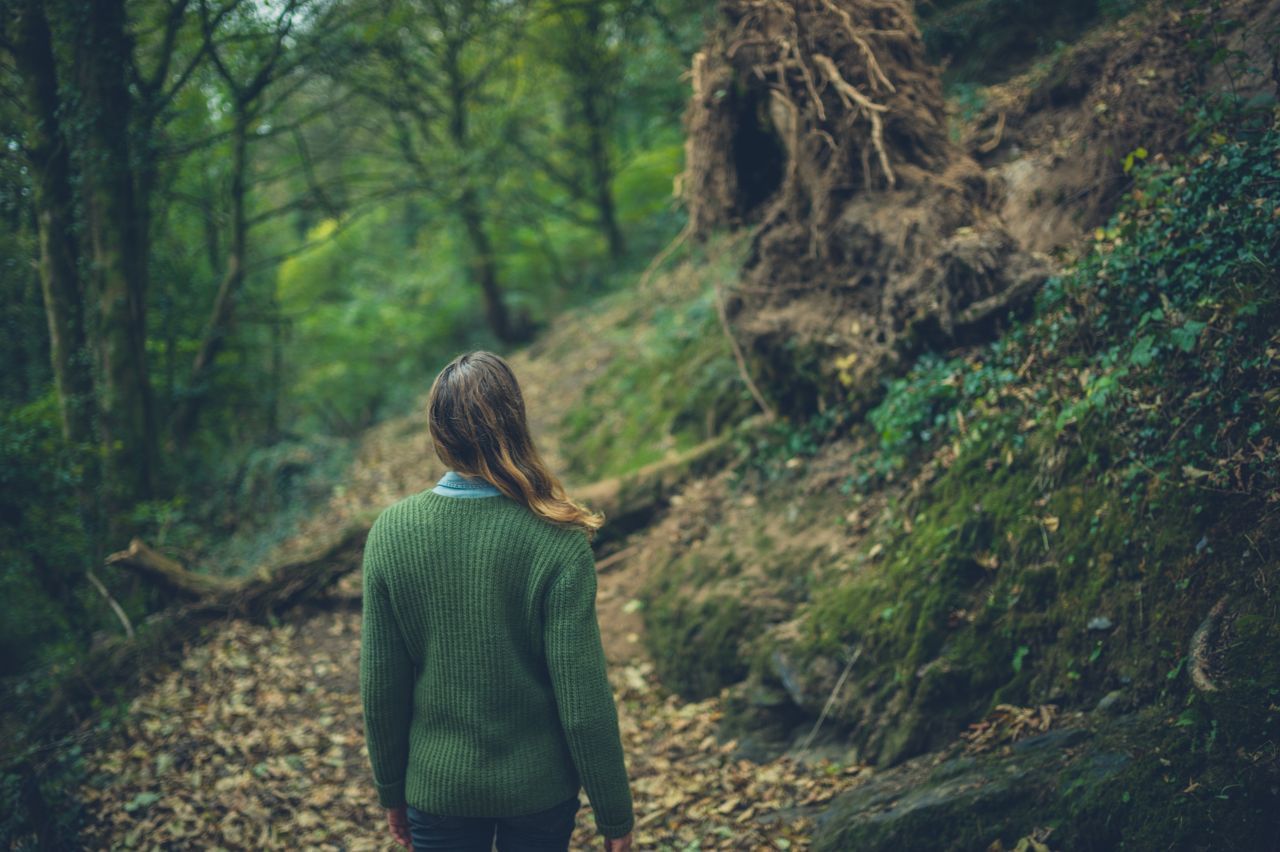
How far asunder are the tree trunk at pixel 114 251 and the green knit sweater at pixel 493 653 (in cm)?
625

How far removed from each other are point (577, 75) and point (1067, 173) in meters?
11.7

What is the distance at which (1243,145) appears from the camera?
13.0ft

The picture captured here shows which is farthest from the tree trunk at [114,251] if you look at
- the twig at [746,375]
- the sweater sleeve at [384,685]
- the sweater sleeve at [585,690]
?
the sweater sleeve at [585,690]

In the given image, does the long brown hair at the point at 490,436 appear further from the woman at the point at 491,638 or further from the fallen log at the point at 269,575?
the fallen log at the point at 269,575

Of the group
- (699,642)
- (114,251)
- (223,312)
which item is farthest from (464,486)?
(223,312)

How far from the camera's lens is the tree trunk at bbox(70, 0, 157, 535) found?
7.29 meters

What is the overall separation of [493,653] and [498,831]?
59 centimetres

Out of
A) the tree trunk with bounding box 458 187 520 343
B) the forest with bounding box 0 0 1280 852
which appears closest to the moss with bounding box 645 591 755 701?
the forest with bounding box 0 0 1280 852

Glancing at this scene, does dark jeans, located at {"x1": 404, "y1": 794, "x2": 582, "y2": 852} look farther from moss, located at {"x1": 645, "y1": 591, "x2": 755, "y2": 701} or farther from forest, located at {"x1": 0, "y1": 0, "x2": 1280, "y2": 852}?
moss, located at {"x1": 645, "y1": 591, "x2": 755, "y2": 701}

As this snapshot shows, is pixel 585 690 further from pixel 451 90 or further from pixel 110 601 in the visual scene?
pixel 451 90

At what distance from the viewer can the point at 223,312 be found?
11.3 meters

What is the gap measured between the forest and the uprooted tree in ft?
0.11

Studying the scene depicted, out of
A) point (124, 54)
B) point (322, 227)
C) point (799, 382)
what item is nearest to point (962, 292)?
point (799, 382)

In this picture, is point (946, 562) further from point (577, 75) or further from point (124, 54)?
point (577, 75)
